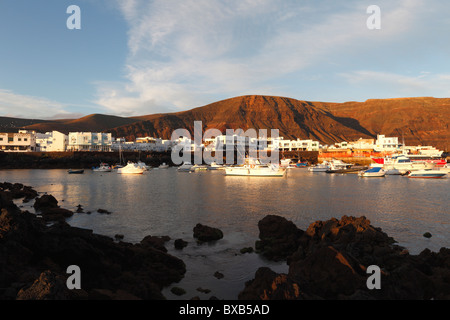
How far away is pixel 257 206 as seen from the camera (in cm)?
3159

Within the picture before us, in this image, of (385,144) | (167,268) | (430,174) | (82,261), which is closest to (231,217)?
(167,268)

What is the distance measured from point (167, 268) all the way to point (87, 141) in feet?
434

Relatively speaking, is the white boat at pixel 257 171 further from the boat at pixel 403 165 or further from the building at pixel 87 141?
the building at pixel 87 141

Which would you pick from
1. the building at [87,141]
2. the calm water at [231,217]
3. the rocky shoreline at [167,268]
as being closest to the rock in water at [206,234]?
the calm water at [231,217]

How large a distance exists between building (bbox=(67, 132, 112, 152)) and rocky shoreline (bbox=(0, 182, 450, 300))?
412 ft

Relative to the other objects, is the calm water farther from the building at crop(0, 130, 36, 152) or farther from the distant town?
the building at crop(0, 130, 36, 152)

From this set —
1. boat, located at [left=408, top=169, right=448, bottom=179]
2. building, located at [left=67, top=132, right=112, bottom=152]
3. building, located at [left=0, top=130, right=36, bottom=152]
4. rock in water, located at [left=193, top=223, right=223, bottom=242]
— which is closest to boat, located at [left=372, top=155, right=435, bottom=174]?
boat, located at [left=408, top=169, right=448, bottom=179]

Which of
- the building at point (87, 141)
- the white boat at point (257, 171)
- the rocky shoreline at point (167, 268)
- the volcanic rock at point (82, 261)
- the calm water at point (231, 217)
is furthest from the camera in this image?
the building at point (87, 141)

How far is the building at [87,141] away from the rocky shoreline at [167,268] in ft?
412

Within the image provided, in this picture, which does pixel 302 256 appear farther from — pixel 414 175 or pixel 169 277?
pixel 414 175

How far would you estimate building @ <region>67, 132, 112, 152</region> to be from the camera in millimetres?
128950

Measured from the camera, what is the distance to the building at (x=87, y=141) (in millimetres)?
128950

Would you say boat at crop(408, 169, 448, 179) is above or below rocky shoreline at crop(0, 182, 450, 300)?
below
